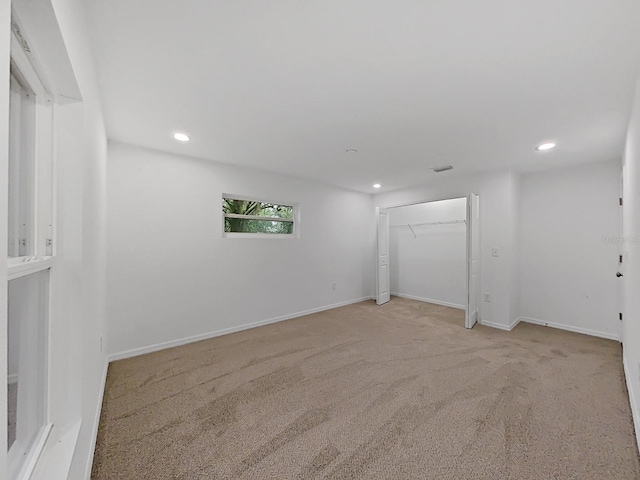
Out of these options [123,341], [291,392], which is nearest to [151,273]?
[123,341]

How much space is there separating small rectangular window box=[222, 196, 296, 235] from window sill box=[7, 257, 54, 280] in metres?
2.72

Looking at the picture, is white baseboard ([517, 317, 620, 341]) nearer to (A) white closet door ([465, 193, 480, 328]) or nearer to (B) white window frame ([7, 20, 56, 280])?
(A) white closet door ([465, 193, 480, 328])

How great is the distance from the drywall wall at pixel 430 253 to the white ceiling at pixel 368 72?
8.16 ft

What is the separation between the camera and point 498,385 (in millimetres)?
2344

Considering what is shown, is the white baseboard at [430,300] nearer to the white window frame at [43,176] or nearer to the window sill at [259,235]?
the window sill at [259,235]

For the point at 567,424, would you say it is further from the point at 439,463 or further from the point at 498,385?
the point at 439,463

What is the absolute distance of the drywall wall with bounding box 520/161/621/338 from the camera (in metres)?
3.46

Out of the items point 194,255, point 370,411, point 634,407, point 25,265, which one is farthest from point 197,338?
point 634,407

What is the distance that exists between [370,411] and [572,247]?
12.2ft

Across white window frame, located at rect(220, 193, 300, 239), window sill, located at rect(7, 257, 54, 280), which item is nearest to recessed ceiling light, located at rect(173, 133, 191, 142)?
white window frame, located at rect(220, 193, 300, 239)

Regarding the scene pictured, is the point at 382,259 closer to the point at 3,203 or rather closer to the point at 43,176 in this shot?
the point at 43,176

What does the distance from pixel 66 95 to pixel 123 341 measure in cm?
262

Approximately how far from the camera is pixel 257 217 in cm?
405

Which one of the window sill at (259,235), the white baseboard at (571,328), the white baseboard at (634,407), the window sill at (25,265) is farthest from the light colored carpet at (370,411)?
the window sill at (259,235)
